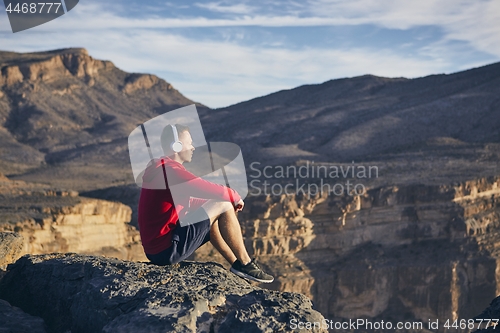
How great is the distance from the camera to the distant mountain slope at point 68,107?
71.1 m

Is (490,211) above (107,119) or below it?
below

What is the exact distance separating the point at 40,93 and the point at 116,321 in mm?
83360

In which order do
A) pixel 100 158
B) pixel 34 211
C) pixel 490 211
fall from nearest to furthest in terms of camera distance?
pixel 34 211
pixel 490 211
pixel 100 158

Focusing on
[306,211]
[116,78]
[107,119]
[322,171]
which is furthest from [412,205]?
[116,78]

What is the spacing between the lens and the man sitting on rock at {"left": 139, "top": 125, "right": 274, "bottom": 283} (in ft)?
20.3

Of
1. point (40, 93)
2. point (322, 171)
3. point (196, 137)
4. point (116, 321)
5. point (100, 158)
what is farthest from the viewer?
point (40, 93)

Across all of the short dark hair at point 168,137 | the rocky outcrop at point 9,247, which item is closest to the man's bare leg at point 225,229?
the short dark hair at point 168,137

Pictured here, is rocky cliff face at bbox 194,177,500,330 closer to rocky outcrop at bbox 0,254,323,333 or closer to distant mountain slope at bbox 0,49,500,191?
Result: distant mountain slope at bbox 0,49,500,191

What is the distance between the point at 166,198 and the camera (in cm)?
626

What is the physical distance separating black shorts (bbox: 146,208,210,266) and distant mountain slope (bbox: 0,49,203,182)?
2117 inches

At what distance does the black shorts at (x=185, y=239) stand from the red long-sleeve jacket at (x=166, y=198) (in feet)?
0.23

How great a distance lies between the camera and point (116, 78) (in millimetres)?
101812

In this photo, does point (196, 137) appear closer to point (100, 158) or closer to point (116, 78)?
point (100, 158)

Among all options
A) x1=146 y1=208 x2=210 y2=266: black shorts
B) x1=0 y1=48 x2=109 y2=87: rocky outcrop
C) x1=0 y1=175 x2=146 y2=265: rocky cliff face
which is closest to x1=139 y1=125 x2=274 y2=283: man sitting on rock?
x1=146 y1=208 x2=210 y2=266: black shorts
